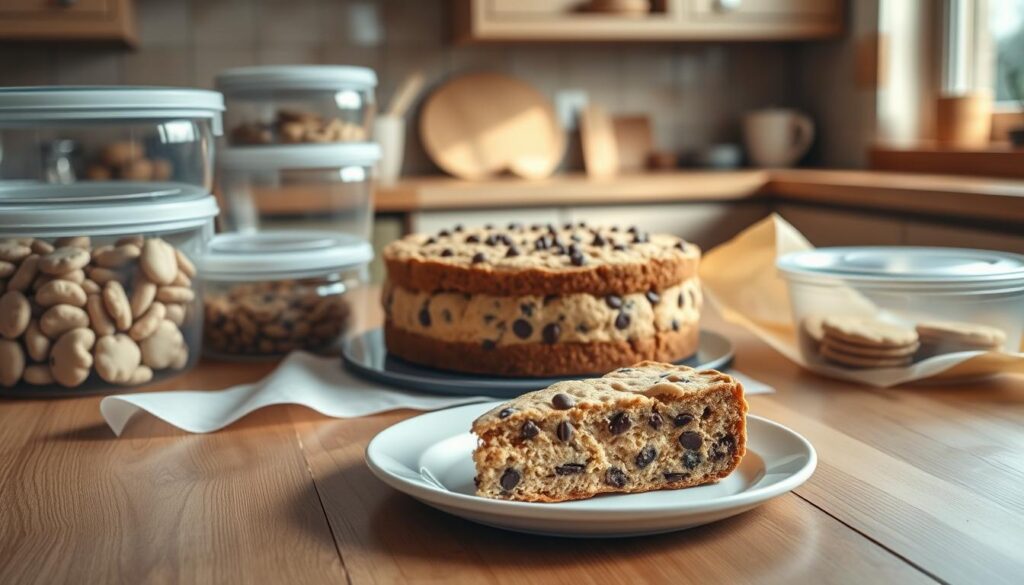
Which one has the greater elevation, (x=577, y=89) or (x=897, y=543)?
(x=577, y=89)

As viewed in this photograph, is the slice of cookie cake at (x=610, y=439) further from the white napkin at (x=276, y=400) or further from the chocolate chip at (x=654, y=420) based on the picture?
the white napkin at (x=276, y=400)

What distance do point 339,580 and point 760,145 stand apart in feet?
9.44

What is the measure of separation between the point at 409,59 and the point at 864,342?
242 centimetres

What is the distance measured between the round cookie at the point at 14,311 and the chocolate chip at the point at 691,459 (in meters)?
0.59

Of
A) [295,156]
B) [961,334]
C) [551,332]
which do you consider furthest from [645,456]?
[295,156]

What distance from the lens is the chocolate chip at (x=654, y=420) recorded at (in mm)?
659

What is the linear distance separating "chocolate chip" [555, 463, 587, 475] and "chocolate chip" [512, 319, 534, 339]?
32 centimetres

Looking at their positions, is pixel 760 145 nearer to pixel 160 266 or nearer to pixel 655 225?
pixel 655 225

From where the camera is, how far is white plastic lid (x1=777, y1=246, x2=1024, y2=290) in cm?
92

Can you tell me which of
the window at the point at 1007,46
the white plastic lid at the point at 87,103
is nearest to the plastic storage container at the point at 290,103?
the white plastic lid at the point at 87,103

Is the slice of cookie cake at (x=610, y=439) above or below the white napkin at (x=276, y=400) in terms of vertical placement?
above

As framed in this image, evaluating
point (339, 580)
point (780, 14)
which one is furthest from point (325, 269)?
point (780, 14)

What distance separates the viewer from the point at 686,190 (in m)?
2.77

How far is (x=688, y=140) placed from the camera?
342cm
